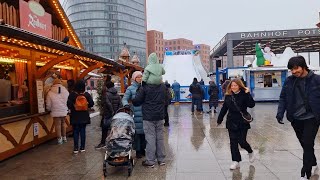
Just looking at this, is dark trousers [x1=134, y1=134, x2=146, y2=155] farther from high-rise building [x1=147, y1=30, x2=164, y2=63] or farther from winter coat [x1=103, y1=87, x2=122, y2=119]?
high-rise building [x1=147, y1=30, x2=164, y2=63]

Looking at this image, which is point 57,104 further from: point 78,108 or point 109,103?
point 109,103

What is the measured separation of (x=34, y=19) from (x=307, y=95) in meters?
8.10

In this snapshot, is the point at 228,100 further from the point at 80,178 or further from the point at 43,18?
the point at 43,18

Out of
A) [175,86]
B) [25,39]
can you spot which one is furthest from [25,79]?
[175,86]

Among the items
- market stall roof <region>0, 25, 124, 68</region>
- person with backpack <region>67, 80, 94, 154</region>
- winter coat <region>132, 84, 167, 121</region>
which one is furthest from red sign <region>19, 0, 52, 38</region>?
winter coat <region>132, 84, 167, 121</region>

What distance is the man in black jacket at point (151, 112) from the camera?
19.7 feet

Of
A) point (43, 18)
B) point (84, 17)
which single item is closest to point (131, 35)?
point (84, 17)

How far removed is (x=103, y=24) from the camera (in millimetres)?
108812

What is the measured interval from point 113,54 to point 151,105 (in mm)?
103127

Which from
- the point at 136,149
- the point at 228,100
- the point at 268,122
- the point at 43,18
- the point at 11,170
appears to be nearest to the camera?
the point at 228,100

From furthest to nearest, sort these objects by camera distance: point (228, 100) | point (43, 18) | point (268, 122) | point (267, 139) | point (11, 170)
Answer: point (268, 122)
point (43, 18)
point (267, 139)
point (11, 170)
point (228, 100)

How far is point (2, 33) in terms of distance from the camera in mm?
5266

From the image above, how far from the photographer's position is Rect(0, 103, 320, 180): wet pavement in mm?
5520

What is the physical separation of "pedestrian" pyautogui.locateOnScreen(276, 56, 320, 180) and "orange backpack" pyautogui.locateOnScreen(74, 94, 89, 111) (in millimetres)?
4291
